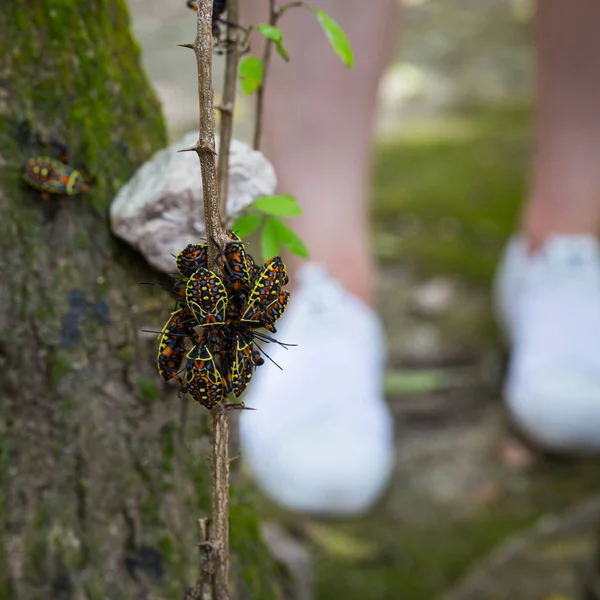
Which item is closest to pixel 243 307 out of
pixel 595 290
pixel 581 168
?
pixel 595 290

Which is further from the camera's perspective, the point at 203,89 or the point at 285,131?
the point at 285,131

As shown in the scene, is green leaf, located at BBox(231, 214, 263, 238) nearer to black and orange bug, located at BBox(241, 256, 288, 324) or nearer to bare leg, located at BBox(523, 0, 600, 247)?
black and orange bug, located at BBox(241, 256, 288, 324)

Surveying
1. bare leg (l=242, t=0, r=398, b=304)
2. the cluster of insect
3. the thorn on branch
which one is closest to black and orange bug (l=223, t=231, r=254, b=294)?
the cluster of insect

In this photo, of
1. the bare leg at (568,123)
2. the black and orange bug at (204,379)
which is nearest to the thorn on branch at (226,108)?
the black and orange bug at (204,379)

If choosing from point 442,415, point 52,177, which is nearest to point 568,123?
point 442,415

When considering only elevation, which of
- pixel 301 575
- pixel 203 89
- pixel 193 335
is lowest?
pixel 301 575

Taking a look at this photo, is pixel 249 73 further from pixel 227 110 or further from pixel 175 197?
pixel 175 197

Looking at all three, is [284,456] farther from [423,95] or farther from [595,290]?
[423,95]
